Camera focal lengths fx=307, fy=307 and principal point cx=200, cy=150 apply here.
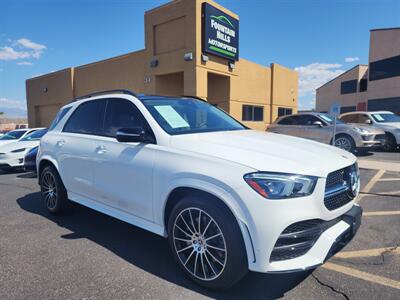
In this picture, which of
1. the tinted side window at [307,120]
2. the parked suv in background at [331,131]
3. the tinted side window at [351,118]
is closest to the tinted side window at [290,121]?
the parked suv in background at [331,131]

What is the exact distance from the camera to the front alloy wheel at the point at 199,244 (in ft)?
8.80

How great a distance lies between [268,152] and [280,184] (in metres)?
0.41

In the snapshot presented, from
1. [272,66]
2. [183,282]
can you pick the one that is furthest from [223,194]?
[272,66]

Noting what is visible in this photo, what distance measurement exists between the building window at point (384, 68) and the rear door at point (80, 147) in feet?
109

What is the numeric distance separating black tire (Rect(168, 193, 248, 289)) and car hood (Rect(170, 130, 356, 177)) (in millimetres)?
451

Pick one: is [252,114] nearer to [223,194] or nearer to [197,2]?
[197,2]

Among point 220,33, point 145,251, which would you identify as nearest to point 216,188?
point 145,251

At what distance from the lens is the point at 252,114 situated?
1972 centimetres

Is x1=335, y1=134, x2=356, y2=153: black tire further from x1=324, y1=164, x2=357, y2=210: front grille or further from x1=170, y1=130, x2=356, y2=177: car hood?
x1=324, y1=164, x2=357, y2=210: front grille

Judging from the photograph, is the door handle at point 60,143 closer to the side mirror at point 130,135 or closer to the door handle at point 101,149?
the door handle at point 101,149

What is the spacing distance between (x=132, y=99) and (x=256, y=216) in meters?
2.15

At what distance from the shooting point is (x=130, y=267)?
3.24m

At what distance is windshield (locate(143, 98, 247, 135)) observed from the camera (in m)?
3.41

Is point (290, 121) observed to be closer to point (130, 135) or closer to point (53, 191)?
point (53, 191)
